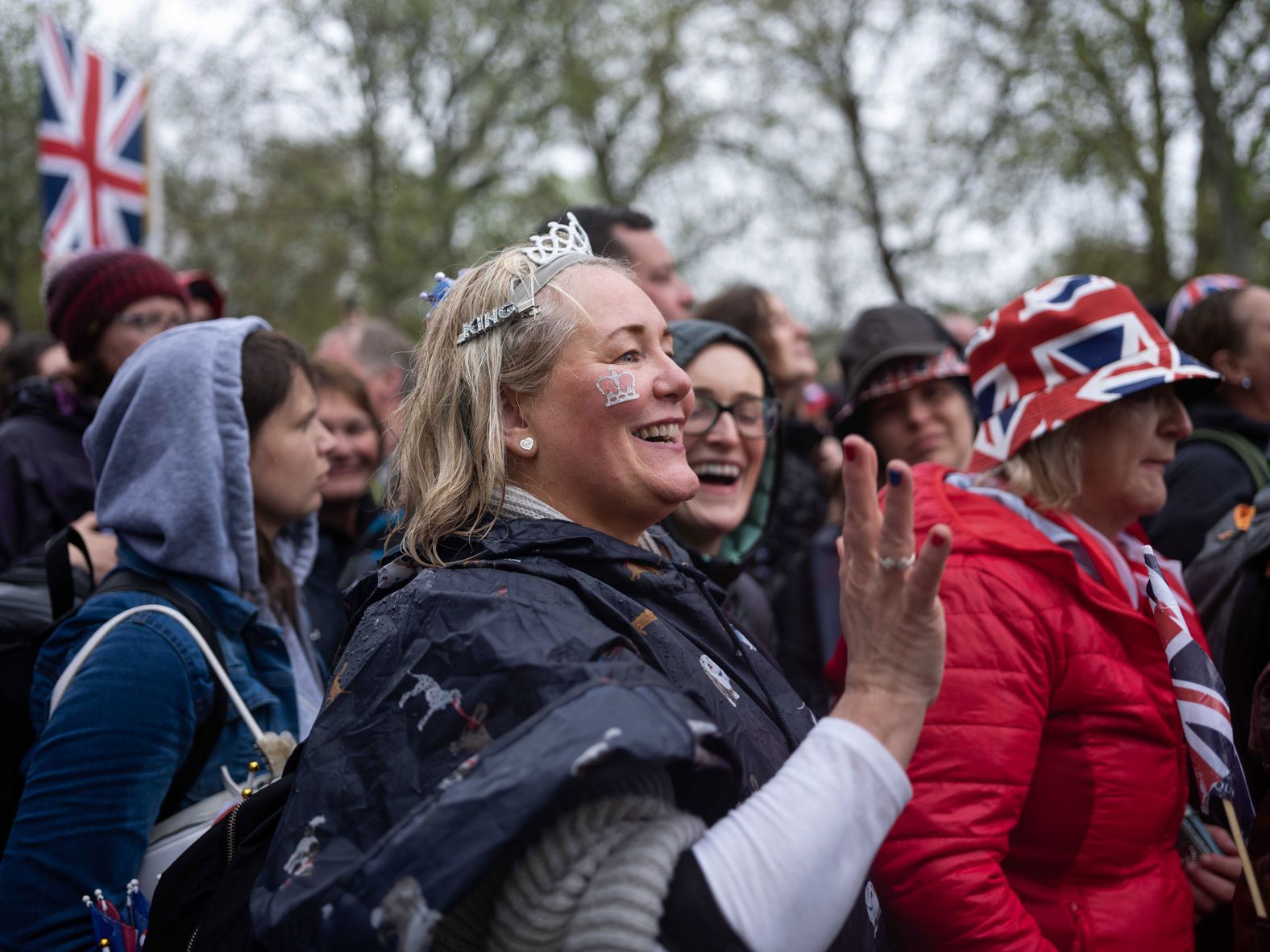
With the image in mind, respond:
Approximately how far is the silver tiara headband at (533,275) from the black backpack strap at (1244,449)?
2.27 meters

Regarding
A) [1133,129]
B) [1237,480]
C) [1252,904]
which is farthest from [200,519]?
[1133,129]

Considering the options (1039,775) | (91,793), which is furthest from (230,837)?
(1039,775)

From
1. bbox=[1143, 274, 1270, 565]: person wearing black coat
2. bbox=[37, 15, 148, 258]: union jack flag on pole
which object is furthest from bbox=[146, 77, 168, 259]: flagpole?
bbox=[1143, 274, 1270, 565]: person wearing black coat

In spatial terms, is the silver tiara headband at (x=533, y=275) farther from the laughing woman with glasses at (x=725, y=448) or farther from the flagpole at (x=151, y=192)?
the flagpole at (x=151, y=192)

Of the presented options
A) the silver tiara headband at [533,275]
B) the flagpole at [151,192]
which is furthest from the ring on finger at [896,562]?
the flagpole at [151,192]

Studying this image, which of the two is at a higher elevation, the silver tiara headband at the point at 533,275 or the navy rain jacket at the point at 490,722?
the silver tiara headband at the point at 533,275

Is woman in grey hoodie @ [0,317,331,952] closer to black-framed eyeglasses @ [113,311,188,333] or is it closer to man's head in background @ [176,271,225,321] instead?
black-framed eyeglasses @ [113,311,188,333]

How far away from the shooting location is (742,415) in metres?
3.43

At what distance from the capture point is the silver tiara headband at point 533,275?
80.1 inches

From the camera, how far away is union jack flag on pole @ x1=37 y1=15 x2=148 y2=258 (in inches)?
234

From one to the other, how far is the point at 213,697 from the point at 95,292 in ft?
6.93

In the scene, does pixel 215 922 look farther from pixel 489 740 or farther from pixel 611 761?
pixel 611 761

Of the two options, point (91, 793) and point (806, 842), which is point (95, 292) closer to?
point (91, 793)

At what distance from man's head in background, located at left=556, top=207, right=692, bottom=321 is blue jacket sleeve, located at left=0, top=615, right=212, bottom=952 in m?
2.43
